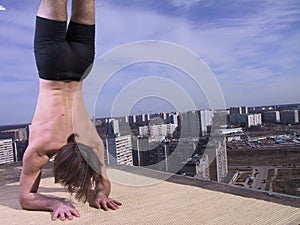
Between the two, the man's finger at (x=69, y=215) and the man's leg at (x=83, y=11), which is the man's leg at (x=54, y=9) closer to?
the man's leg at (x=83, y=11)

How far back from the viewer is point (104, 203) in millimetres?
1690

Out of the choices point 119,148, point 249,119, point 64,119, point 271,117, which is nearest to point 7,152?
point 119,148

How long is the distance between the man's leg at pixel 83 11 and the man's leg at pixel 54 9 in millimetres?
87

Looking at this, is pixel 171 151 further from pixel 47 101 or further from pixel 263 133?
pixel 263 133

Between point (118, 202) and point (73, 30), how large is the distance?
3.32ft

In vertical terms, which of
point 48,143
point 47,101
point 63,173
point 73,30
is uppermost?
point 73,30

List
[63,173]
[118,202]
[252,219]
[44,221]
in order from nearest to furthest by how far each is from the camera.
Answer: [252,219], [44,221], [63,173], [118,202]

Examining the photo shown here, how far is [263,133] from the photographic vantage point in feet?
12.3

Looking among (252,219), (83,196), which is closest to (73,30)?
(83,196)

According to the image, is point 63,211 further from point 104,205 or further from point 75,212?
point 104,205

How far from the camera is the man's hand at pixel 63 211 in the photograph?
1.55 m

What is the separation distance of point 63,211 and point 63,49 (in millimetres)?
856

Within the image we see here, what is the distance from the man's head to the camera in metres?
1.61

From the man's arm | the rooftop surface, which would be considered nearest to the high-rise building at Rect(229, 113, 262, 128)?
the rooftop surface
